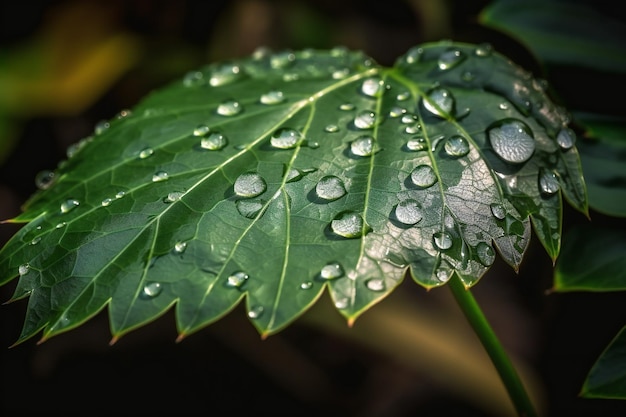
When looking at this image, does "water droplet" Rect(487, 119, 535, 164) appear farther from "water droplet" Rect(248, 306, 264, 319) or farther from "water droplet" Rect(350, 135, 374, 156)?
"water droplet" Rect(248, 306, 264, 319)

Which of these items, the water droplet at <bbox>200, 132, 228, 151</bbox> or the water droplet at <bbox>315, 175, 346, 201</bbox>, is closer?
the water droplet at <bbox>315, 175, 346, 201</bbox>

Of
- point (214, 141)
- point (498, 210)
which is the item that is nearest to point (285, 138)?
point (214, 141)

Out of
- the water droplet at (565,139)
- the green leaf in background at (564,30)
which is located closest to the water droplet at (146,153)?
the water droplet at (565,139)

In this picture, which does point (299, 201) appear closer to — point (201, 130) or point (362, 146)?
point (362, 146)

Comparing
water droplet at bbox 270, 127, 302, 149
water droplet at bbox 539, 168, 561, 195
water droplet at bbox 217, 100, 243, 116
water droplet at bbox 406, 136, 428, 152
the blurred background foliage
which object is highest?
water droplet at bbox 406, 136, 428, 152

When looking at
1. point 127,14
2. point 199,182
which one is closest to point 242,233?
point 199,182

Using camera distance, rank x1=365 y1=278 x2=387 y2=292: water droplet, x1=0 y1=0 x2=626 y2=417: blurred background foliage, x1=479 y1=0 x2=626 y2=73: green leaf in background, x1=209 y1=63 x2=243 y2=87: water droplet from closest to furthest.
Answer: x1=365 y1=278 x2=387 y2=292: water droplet, x1=209 y1=63 x2=243 y2=87: water droplet, x1=479 y1=0 x2=626 y2=73: green leaf in background, x1=0 y1=0 x2=626 y2=417: blurred background foliage

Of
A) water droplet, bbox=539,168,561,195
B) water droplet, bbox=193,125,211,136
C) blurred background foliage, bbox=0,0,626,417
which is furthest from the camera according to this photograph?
blurred background foliage, bbox=0,0,626,417

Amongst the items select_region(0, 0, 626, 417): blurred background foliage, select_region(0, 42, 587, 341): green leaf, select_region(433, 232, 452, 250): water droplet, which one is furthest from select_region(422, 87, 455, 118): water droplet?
select_region(0, 0, 626, 417): blurred background foliage
